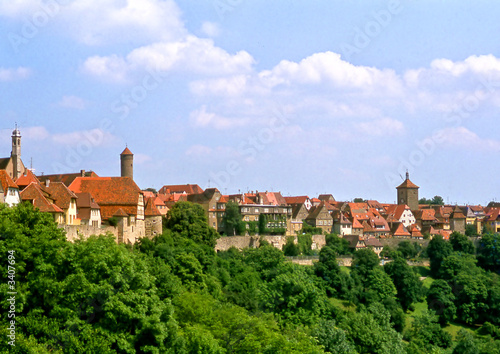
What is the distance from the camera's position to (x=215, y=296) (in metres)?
48.8

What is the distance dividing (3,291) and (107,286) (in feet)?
13.5

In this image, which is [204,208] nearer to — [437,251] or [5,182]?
[437,251]

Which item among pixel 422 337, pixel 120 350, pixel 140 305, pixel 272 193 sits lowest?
pixel 422 337

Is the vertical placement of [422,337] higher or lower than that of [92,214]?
lower

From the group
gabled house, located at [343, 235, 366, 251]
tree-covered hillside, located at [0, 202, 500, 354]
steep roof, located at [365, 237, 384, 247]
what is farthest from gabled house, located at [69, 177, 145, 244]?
steep roof, located at [365, 237, 384, 247]

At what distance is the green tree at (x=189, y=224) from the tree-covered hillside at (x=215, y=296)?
0.11 m

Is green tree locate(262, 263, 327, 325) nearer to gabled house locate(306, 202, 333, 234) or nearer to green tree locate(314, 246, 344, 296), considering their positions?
green tree locate(314, 246, 344, 296)

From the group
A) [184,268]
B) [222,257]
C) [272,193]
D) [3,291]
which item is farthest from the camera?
[272,193]

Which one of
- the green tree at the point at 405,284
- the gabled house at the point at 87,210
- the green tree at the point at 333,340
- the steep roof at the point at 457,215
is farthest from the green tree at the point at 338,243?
the green tree at the point at 333,340

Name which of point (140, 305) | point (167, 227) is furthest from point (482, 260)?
point (140, 305)

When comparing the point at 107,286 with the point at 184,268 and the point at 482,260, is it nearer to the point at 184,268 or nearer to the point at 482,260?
the point at 184,268

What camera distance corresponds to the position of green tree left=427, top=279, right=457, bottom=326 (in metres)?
72.3

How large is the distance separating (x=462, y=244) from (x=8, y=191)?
68.8 meters

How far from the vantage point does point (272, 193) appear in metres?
104
